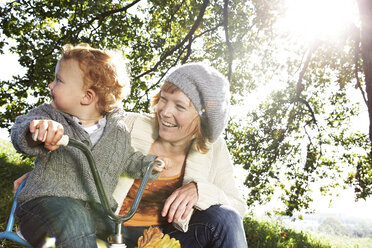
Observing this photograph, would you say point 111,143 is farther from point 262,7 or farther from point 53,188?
point 262,7

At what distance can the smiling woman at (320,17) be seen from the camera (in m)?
7.43

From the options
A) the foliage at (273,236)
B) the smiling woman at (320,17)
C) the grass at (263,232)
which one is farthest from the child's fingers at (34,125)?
the smiling woman at (320,17)

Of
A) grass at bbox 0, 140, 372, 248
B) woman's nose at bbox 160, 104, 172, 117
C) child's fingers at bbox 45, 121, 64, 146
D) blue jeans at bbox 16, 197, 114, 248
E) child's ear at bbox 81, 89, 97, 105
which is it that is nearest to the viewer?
child's fingers at bbox 45, 121, 64, 146

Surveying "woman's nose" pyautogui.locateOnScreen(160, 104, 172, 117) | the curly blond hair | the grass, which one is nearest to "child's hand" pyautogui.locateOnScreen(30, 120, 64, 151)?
the curly blond hair

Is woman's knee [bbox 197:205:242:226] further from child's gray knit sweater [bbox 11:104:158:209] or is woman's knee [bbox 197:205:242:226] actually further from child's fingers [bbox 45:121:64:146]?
child's fingers [bbox 45:121:64:146]

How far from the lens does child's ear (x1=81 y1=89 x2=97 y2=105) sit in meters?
2.11

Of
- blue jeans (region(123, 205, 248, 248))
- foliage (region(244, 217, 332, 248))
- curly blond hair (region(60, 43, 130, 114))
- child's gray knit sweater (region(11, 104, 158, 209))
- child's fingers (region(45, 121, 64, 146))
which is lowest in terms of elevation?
foliage (region(244, 217, 332, 248))

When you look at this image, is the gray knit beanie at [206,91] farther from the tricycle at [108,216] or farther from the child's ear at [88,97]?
the tricycle at [108,216]

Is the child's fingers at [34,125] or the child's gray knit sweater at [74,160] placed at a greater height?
the child's fingers at [34,125]

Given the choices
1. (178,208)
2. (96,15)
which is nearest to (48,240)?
(178,208)

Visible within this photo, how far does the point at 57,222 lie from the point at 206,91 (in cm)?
124

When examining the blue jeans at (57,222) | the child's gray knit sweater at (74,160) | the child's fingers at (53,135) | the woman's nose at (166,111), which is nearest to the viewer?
the child's fingers at (53,135)

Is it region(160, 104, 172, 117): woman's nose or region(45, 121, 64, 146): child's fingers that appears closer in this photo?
region(45, 121, 64, 146): child's fingers

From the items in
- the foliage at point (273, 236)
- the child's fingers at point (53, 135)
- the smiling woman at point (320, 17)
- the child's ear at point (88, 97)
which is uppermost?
the smiling woman at point (320, 17)
